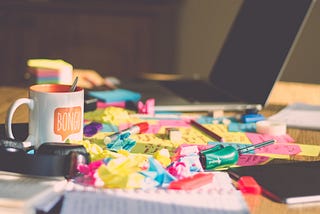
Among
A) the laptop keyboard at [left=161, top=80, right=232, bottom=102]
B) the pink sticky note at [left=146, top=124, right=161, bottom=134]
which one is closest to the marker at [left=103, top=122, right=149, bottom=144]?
the pink sticky note at [left=146, top=124, right=161, bottom=134]

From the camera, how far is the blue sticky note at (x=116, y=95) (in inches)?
54.4

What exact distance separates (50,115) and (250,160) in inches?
12.8

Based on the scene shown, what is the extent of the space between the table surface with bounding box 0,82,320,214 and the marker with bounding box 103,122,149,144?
0.22 metres

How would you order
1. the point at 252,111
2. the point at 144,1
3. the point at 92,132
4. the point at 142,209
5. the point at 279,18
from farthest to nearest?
the point at 144,1, the point at 279,18, the point at 252,111, the point at 92,132, the point at 142,209

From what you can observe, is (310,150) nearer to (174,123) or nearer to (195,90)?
(174,123)

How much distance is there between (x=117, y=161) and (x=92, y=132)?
28cm

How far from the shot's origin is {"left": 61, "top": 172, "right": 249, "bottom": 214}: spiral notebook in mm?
740

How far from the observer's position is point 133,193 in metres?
0.79

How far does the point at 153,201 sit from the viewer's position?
77cm

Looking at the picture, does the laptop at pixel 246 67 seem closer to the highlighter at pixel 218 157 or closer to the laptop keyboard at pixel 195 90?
the laptop keyboard at pixel 195 90

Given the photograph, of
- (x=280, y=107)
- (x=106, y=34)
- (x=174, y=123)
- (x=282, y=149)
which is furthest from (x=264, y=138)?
(x=106, y=34)

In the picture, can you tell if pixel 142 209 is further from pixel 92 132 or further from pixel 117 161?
pixel 92 132

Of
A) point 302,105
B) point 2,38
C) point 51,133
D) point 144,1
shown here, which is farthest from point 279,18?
point 2,38

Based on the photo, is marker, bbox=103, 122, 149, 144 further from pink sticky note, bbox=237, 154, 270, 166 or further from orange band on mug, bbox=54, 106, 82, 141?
pink sticky note, bbox=237, 154, 270, 166
